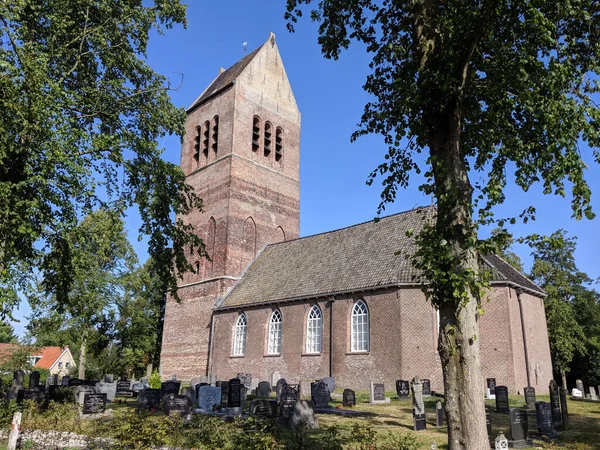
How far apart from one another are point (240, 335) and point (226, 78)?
20.1 metres

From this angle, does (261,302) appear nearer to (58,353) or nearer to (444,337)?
(444,337)

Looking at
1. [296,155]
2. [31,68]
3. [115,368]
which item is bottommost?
[115,368]

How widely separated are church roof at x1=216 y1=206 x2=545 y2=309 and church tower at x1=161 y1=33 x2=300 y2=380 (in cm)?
191

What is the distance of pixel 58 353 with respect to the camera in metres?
63.4

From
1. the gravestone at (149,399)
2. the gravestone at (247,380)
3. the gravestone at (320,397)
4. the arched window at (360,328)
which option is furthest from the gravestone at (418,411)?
the gravestone at (247,380)

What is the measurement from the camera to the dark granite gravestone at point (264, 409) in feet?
41.4

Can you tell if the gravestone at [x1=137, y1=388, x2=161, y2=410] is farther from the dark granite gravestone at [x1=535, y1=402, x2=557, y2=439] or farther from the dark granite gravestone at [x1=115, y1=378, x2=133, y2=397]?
the dark granite gravestone at [x1=535, y1=402, x2=557, y2=439]

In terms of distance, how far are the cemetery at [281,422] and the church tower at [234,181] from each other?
13325 millimetres

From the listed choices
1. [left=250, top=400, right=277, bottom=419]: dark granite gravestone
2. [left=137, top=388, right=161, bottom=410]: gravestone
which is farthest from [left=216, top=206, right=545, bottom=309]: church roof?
[left=137, top=388, right=161, bottom=410]: gravestone

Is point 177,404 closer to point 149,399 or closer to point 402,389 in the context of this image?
point 149,399

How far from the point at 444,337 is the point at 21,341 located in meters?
38.1

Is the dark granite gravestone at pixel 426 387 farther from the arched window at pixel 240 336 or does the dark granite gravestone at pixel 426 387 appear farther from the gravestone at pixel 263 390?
the arched window at pixel 240 336

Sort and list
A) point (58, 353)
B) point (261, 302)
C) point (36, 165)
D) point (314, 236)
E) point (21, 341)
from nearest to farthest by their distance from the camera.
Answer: point (36, 165)
point (261, 302)
point (314, 236)
point (21, 341)
point (58, 353)

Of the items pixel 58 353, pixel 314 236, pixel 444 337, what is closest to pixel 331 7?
pixel 444 337
